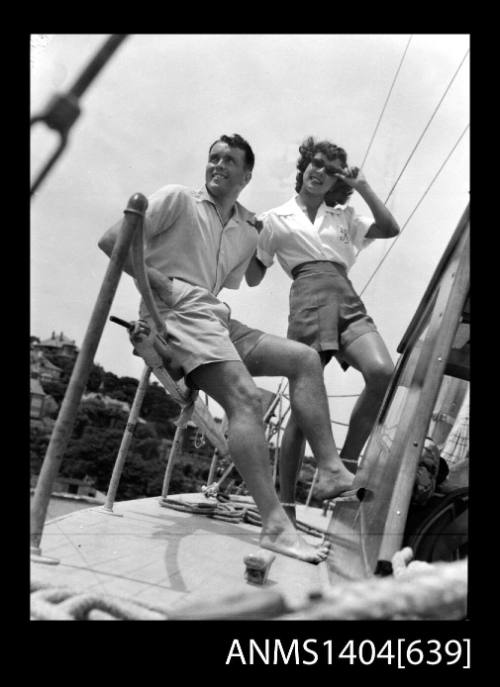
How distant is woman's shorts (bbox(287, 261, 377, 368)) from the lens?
183 centimetres

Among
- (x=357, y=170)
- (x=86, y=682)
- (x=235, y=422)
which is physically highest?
(x=357, y=170)

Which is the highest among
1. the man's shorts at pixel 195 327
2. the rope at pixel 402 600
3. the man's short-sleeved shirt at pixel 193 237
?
the man's short-sleeved shirt at pixel 193 237

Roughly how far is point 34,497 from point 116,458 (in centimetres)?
106

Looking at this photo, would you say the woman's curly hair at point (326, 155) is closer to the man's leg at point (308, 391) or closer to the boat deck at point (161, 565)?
the man's leg at point (308, 391)

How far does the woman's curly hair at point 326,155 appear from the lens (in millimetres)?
1551

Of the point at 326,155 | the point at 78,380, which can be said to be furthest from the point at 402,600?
the point at 326,155

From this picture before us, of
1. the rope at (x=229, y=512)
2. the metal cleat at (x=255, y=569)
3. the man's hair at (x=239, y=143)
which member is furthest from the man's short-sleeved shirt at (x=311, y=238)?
the metal cleat at (x=255, y=569)

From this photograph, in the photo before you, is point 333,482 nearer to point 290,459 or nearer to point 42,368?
point 290,459

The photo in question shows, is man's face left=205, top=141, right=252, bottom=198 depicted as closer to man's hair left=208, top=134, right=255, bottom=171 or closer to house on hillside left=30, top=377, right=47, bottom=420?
man's hair left=208, top=134, right=255, bottom=171

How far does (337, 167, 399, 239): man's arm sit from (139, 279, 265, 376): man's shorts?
0.49 m

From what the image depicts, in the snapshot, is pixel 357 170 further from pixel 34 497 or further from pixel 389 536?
pixel 34 497

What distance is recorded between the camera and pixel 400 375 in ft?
5.55

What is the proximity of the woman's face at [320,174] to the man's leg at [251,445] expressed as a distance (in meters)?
0.58
